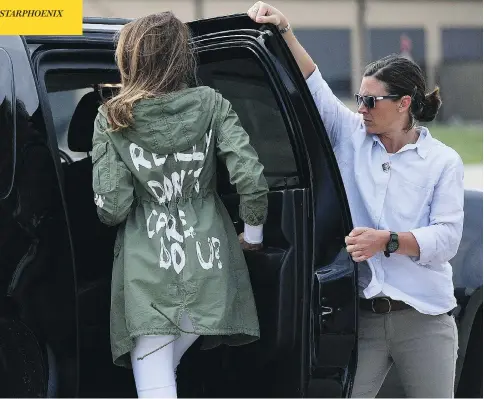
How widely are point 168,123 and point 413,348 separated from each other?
39.3 inches

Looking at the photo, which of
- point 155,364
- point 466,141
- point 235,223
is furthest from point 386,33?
point 155,364

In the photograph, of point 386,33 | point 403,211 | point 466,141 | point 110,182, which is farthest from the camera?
point 386,33

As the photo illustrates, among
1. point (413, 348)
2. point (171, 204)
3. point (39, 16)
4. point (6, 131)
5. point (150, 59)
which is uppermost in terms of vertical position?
point (39, 16)

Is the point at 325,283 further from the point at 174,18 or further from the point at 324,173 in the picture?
the point at 174,18

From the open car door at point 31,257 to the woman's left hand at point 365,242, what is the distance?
79 centimetres

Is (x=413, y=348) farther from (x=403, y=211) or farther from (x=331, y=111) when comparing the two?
(x=331, y=111)

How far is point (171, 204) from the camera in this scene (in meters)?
2.53

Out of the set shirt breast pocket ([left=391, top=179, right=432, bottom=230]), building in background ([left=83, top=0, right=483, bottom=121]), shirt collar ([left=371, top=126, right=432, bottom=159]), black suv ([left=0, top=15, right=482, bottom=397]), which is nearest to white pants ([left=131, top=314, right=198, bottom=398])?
black suv ([left=0, top=15, right=482, bottom=397])

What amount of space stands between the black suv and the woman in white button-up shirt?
3.8 inches

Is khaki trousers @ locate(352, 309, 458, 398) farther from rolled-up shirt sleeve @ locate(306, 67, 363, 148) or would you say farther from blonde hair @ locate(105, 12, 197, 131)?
blonde hair @ locate(105, 12, 197, 131)

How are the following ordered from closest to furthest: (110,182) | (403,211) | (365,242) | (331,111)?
(110,182) < (365,242) < (403,211) < (331,111)

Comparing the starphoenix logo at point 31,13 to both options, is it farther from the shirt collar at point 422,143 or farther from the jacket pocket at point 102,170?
the shirt collar at point 422,143

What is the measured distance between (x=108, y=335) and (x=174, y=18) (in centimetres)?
101

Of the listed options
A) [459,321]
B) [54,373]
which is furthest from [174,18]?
[459,321]
